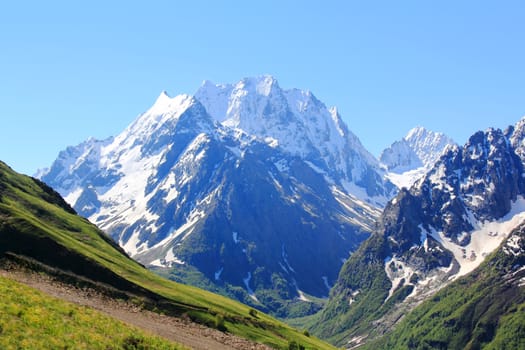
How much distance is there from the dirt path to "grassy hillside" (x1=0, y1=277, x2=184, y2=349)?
6874mm

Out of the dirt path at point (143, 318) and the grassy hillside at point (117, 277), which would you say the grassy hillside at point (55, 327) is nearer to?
the dirt path at point (143, 318)

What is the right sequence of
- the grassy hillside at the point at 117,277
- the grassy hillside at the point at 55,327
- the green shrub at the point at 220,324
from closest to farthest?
the grassy hillside at the point at 55,327
the grassy hillside at the point at 117,277
the green shrub at the point at 220,324

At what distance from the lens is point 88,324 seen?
5559 centimetres

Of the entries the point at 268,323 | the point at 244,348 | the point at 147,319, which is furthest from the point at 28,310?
the point at 268,323

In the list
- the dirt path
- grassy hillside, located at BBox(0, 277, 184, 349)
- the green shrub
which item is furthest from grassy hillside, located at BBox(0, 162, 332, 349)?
grassy hillside, located at BBox(0, 277, 184, 349)

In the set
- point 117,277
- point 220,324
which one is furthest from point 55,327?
point 220,324

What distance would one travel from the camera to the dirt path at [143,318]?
68.9m

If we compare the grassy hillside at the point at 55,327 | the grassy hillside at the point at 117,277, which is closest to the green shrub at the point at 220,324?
the grassy hillside at the point at 117,277

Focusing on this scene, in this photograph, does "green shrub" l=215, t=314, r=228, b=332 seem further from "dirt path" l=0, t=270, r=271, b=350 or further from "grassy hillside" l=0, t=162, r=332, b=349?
"dirt path" l=0, t=270, r=271, b=350

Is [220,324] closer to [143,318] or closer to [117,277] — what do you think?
[143,318]

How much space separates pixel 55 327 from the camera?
166 feet

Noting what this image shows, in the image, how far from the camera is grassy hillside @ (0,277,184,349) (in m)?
46.1

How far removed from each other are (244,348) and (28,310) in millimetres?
31377

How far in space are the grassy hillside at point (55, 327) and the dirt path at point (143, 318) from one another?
687 cm
